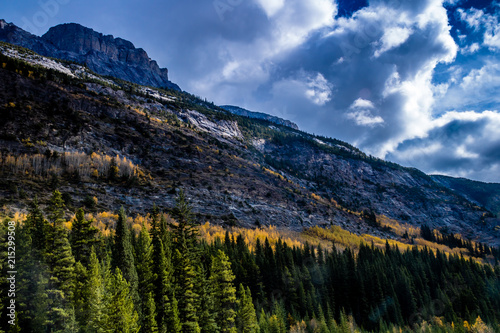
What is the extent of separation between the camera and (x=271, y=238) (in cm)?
13925

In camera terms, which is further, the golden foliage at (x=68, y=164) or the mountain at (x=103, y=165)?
the mountain at (x=103, y=165)

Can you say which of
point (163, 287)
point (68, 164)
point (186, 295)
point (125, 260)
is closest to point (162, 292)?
point (163, 287)

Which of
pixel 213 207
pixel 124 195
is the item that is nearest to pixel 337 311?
pixel 213 207

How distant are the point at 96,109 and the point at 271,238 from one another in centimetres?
14499

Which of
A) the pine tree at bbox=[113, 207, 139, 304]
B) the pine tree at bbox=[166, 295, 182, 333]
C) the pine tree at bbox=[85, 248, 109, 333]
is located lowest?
the pine tree at bbox=[166, 295, 182, 333]

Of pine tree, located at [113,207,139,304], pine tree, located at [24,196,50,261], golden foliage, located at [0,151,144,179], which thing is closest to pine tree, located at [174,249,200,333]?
pine tree, located at [113,207,139,304]

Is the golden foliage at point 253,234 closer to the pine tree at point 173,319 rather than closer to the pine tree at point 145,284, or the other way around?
the pine tree at point 145,284

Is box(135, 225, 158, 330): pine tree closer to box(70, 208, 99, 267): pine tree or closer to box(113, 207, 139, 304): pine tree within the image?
box(113, 207, 139, 304): pine tree

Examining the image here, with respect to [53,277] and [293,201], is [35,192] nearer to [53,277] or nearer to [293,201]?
[53,277]

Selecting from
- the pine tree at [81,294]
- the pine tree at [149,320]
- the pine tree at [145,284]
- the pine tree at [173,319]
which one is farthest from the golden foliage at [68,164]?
the pine tree at [173,319]

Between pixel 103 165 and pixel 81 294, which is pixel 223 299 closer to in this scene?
pixel 81 294

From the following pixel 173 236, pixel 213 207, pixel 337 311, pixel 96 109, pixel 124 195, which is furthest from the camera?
pixel 96 109

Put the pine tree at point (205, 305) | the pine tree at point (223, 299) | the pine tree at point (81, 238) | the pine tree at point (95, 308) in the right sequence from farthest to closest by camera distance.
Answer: the pine tree at point (223, 299) → the pine tree at point (205, 305) → the pine tree at point (81, 238) → the pine tree at point (95, 308)

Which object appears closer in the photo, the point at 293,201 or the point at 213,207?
the point at 213,207
